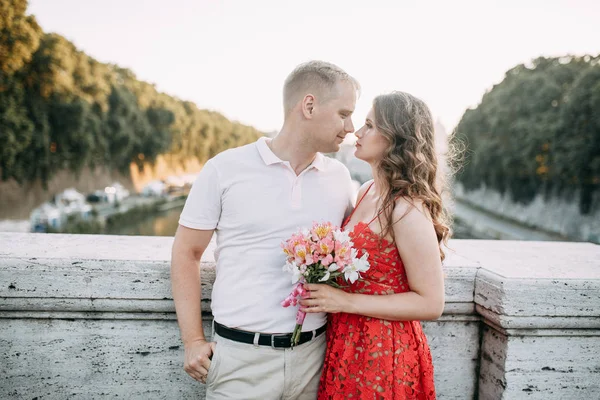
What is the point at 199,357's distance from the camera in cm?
185

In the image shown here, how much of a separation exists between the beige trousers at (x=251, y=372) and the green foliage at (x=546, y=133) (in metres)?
14.3

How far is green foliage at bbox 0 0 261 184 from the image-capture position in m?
17.4

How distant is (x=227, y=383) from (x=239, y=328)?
8.8 inches

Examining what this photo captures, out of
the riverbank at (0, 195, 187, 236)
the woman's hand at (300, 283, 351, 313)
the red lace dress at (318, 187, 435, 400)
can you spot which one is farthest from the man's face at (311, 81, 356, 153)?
the riverbank at (0, 195, 187, 236)

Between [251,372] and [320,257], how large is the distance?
1.90 feet

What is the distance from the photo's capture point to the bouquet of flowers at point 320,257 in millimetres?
1630

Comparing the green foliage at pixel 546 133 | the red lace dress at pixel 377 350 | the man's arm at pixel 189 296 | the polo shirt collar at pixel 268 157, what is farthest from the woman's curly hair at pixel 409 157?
the green foliage at pixel 546 133

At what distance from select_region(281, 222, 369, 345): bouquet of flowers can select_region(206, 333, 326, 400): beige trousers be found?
0.30 m

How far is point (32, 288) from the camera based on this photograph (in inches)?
78.3

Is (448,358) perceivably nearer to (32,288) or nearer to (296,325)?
(296,325)

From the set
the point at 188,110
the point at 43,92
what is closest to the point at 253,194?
the point at 43,92

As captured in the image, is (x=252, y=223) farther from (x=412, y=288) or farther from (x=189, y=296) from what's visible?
(x=412, y=288)

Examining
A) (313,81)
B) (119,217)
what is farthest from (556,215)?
(313,81)

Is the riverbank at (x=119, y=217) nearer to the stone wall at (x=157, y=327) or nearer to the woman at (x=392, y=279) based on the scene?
the stone wall at (x=157, y=327)
